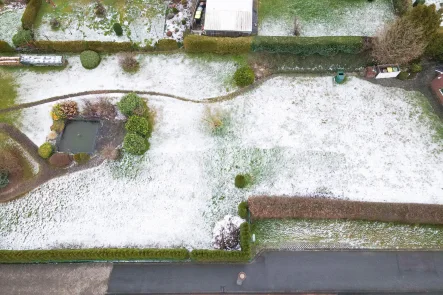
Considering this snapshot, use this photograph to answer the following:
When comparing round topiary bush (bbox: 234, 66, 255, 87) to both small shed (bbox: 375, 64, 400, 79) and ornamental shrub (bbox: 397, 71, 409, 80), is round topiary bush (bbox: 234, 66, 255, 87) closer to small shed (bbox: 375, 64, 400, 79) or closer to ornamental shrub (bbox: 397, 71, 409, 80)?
small shed (bbox: 375, 64, 400, 79)

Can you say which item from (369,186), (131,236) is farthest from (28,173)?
(369,186)

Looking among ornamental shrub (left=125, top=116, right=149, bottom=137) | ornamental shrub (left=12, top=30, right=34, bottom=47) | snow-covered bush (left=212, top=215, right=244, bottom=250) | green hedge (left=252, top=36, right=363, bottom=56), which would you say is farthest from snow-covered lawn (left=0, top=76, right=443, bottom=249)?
ornamental shrub (left=12, top=30, right=34, bottom=47)

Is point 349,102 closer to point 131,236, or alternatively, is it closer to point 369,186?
point 369,186

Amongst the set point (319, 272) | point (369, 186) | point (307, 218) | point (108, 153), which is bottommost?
point (319, 272)

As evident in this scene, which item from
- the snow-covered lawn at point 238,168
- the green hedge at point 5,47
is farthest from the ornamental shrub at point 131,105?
the green hedge at point 5,47

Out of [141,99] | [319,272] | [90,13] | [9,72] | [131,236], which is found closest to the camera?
[319,272]
